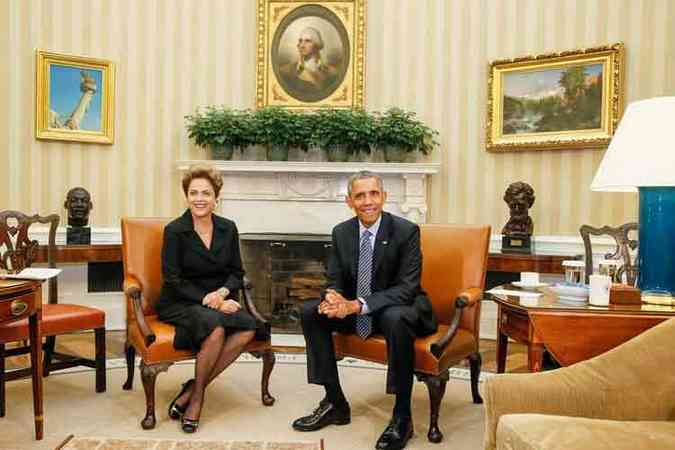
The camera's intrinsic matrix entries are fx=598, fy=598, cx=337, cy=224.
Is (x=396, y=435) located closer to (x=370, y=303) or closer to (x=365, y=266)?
(x=370, y=303)

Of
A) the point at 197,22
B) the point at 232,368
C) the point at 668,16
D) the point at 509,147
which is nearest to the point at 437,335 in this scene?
the point at 232,368

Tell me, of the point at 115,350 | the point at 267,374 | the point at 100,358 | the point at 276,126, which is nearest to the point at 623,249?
the point at 267,374

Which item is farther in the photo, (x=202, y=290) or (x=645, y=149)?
(x=202, y=290)

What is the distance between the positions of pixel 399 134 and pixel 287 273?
156 centimetres

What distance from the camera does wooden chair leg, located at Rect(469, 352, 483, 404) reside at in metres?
3.38

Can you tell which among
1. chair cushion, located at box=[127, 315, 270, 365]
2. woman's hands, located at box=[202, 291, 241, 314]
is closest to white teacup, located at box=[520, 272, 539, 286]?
woman's hands, located at box=[202, 291, 241, 314]

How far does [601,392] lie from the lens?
6.12 feet

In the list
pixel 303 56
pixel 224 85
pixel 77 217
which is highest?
pixel 303 56

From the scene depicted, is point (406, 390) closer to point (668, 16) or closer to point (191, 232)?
point (191, 232)

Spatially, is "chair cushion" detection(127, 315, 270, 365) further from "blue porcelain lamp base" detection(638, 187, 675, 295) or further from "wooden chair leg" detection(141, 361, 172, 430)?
"blue porcelain lamp base" detection(638, 187, 675, 295)

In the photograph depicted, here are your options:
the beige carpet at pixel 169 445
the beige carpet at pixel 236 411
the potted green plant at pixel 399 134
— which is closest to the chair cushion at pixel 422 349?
the beige carpet at pixel 236 411

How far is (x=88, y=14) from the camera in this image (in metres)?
5.46

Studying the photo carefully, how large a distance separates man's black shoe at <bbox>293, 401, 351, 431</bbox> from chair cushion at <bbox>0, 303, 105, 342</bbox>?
1.39 metres

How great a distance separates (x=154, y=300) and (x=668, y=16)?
450 centimetres
